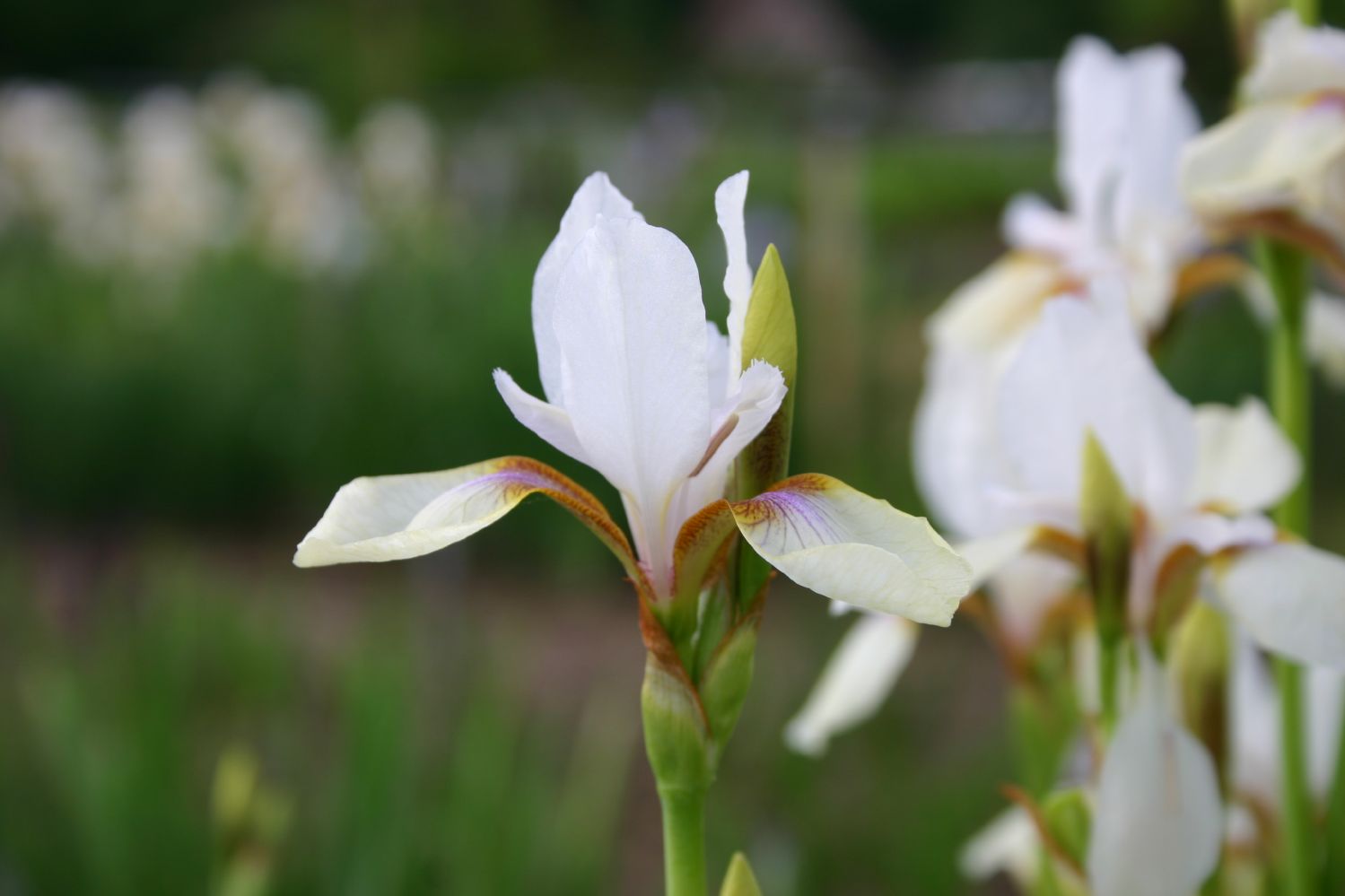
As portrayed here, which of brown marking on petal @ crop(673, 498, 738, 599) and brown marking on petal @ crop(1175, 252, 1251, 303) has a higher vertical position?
brown marking on petal @ crop(1175, 252, 1251, 303)

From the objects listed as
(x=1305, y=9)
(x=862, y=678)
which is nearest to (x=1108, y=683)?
(x=862, y=678)

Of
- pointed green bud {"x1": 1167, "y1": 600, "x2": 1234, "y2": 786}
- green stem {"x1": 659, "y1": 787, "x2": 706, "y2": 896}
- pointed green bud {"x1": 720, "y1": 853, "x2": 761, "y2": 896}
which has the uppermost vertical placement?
→ green stem {"x1": 659, "y1": 787, "x2": 706, "y2": 896}

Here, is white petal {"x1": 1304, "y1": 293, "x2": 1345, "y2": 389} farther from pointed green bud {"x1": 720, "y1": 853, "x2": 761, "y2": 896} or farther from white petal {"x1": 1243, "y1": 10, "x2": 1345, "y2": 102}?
pointed green bud {"x1": 720, "y1": 853, "x2": 761, "y2": 896}

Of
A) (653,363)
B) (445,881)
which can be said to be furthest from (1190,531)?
(445,881)

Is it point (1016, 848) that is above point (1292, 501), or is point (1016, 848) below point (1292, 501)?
below

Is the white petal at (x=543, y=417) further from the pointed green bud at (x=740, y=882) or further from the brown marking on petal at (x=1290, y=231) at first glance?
the brown marking on petal at (x=1290, y=231)

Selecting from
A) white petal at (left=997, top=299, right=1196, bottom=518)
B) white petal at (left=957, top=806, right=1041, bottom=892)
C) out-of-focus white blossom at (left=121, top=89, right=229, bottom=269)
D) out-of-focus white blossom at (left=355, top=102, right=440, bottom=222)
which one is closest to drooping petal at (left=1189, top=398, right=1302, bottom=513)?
white petal at (left=997, top=299, right=1196, bottom=518)

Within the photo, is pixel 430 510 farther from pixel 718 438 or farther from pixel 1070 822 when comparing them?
pixel 1070 822
